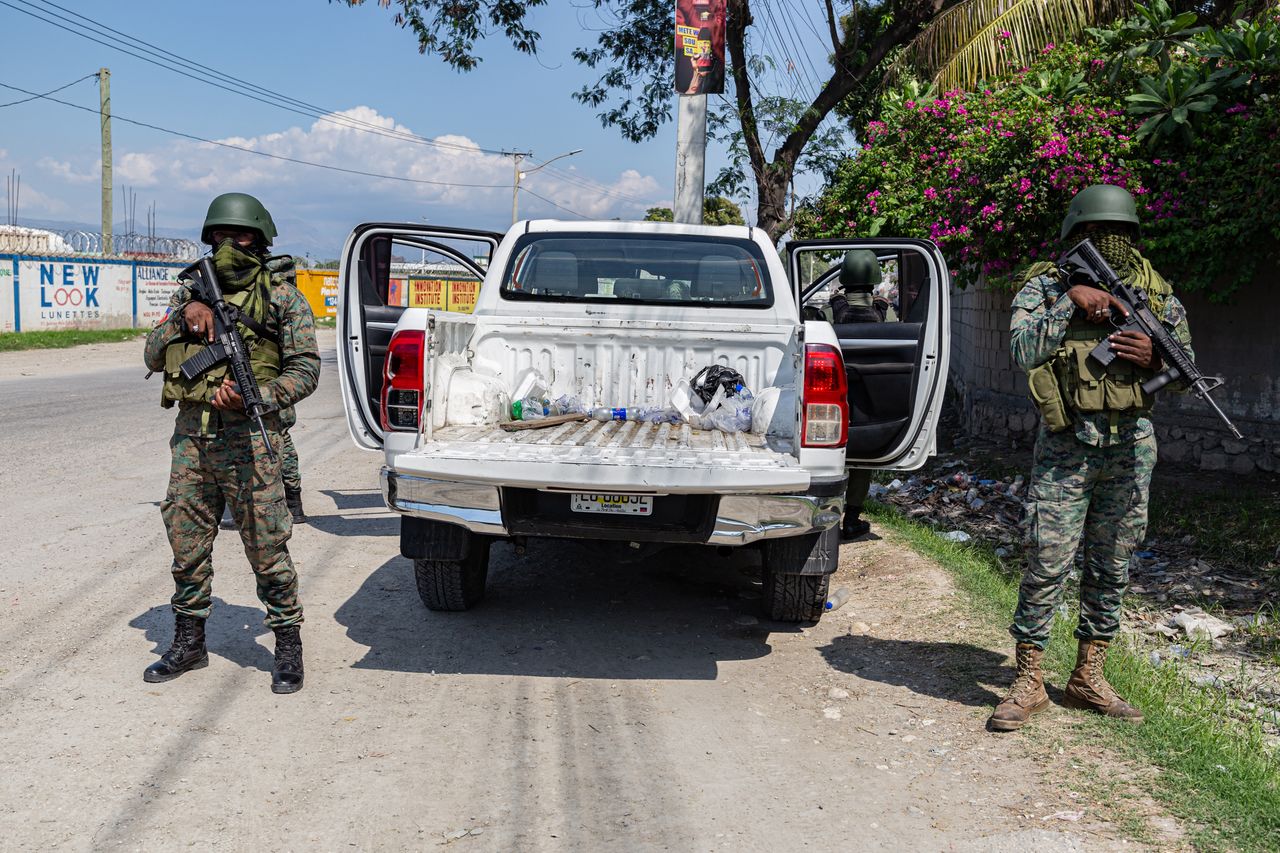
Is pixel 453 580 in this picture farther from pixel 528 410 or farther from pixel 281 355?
pixel 281 355

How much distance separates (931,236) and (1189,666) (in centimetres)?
539

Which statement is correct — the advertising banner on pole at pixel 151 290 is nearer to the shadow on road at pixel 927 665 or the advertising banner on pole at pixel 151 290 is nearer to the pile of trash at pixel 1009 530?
the pile of trash at pixel 1009 530

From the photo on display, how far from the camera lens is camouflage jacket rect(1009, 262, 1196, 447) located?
3902 millimetres

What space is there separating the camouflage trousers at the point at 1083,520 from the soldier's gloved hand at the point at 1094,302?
0.44 meters

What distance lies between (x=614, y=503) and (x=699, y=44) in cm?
890

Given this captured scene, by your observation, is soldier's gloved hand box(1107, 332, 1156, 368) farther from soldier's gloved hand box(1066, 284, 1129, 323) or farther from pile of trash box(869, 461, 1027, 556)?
pile of trash box(869, 461, 1027, 556)

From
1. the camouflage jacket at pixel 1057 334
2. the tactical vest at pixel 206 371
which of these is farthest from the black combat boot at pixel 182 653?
the camouflage jacket at pixel 1057 334

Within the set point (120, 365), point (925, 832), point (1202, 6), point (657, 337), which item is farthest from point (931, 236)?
point (120, 365)

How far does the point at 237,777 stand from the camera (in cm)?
340

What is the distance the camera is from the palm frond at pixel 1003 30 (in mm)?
10836

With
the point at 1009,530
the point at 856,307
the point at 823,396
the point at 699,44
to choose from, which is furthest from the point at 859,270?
the point at 699,44

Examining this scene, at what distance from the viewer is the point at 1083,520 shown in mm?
4012

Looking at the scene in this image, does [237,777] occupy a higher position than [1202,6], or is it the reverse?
[1202,6]

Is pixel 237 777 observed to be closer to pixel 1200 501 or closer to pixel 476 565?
pixel 476 565
